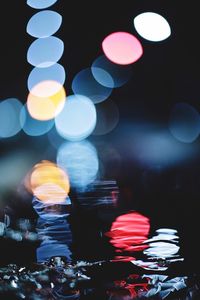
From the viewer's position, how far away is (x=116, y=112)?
15.3 feet

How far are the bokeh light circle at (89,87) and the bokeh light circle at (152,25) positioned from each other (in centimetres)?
100

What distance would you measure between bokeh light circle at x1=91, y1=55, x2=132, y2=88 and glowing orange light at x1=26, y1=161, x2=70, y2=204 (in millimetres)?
1377

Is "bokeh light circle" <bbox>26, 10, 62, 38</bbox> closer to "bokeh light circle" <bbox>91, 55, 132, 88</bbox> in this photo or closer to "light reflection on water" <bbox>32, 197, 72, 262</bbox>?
"bokeh light circle" <bbox>91, 55, 132, 88</bbox>

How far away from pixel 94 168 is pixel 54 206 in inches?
49.6

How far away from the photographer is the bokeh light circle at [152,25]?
352 cm

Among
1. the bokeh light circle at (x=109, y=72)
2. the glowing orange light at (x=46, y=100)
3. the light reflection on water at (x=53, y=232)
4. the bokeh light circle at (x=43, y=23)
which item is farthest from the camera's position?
the glowing orange light at (x=46, y=100)

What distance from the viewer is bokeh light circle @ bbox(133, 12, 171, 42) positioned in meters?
3.52

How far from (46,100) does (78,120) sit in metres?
0.70

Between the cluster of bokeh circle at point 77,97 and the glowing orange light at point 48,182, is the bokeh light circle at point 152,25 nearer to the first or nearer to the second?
the cluster of bokeh circle at point 77,97

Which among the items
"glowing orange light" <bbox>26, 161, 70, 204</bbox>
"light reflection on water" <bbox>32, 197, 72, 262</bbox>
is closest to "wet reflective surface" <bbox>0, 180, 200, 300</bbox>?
"light reflection on water" <bbox>32, 197, 72, 262</bbox>

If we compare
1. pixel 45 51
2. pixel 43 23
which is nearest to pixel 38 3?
pixel 43 23

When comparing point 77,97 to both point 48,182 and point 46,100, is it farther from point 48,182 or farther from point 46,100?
point 48,182

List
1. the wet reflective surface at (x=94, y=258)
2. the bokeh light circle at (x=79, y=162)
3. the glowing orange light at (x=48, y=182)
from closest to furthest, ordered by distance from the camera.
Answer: the wet reflective surface at (x=94, y=258) < the glowing orange light at (x=48, y=182) < the bokeh light circle at (x=79, y=162)

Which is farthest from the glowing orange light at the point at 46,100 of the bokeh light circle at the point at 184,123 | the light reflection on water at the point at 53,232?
the light reflection on water at the point at 53,232
